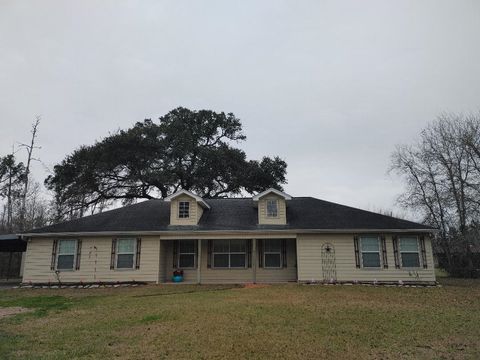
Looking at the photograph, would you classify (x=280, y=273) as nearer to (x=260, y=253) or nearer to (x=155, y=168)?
(x=260, y=253)

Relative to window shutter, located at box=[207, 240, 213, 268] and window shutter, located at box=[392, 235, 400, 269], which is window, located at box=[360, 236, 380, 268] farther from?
window shutter, located at box=[207, 240, 213, 268]

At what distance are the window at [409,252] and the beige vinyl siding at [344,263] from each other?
316 mm

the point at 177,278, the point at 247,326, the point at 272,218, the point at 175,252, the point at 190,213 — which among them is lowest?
the point at 247,326

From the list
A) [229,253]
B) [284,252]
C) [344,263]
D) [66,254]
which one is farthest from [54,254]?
[344,263]

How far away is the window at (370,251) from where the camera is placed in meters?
17.9

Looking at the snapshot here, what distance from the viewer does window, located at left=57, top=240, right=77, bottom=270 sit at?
18656 millimetres

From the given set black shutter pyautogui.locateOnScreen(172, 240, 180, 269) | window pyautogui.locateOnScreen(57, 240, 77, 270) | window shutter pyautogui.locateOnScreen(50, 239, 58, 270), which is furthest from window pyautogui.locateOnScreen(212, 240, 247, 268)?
window shutter pyautogui.locateOnScreen(50, 239, 58, 270)

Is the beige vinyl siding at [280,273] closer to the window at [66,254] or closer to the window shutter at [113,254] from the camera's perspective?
the window shutter at [113,254]

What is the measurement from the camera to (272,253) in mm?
19359

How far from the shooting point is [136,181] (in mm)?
30656

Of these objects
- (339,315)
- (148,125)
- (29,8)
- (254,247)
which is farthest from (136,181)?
(339,315)

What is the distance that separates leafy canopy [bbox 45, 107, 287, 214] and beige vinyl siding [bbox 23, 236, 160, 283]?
10.9 metres

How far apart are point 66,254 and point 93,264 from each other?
58.4 inches

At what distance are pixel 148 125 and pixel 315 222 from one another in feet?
64.4
